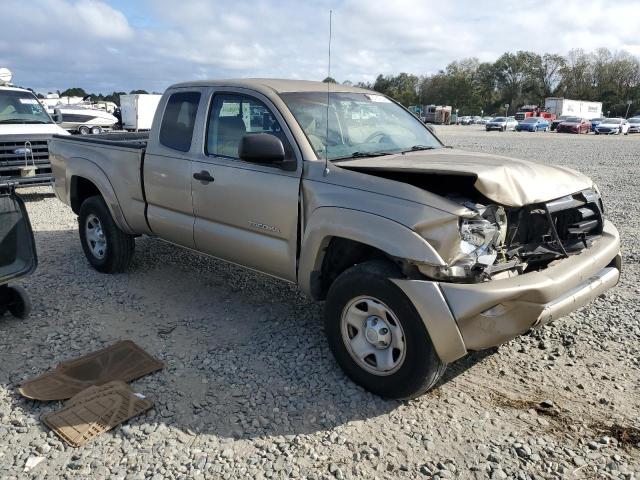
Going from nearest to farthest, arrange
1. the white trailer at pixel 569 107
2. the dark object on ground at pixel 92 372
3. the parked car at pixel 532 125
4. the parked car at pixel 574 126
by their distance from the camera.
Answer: the dark object on ground at pixel 92 372
the parked car at pixel 574 126
the parked car at pixel 532 125
the white trailer at pixel 569 107

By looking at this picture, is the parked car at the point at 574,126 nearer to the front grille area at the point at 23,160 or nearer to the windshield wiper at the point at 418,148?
the front grille area at the point at 23,160

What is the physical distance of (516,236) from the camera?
3.51m

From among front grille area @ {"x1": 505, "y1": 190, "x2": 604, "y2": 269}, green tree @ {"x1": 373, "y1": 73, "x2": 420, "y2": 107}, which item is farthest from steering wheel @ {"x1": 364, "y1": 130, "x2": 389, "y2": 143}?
green tree @ {"x1": 373, "y1": 73, "x2": 420, "y2": 107}

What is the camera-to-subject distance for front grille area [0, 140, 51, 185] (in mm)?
9828

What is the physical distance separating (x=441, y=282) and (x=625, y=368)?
1806 mm

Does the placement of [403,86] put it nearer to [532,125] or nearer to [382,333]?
[532,125]

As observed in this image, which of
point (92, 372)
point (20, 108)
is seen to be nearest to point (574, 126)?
point (20, 108)

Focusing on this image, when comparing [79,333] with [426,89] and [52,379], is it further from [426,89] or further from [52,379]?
[426,89]

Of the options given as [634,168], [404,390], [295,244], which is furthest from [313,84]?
[634,168]

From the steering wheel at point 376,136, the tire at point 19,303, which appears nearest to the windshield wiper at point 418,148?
the steering wheel at point 376,136

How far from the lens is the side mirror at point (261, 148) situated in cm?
364

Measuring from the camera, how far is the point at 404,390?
3.31 m

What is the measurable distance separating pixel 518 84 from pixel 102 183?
10504 centimetres

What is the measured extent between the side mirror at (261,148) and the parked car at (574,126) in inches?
1990
